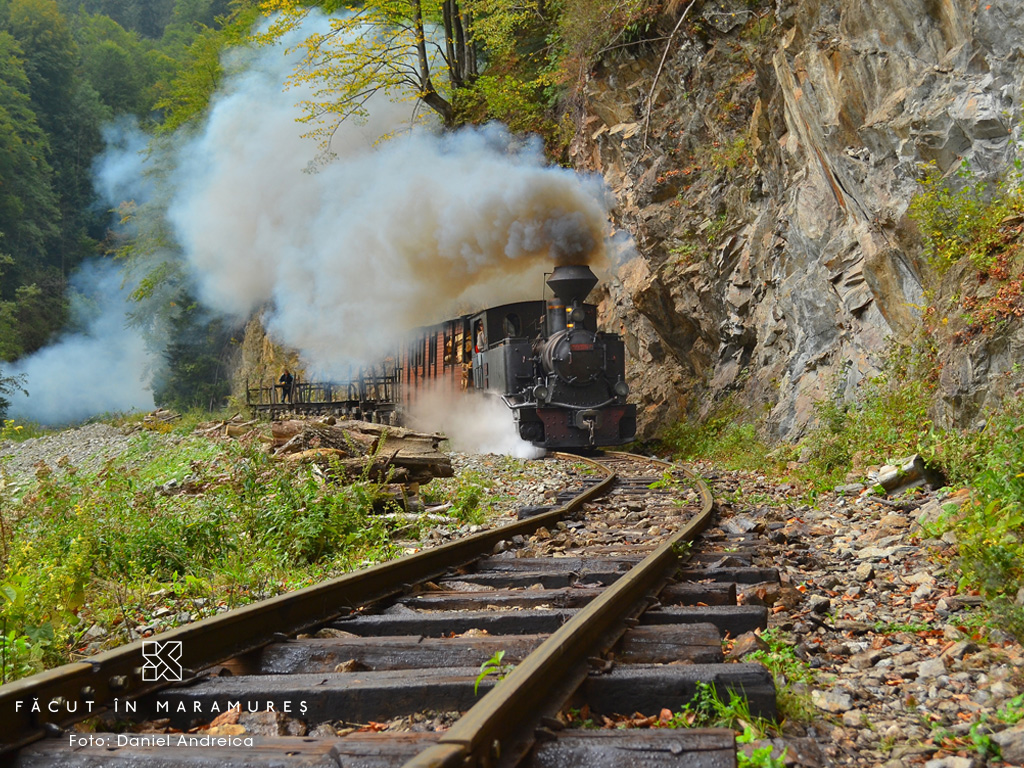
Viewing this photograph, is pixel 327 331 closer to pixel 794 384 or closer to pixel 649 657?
pixel 794 384

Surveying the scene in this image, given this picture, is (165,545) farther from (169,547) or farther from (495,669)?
(495,669)

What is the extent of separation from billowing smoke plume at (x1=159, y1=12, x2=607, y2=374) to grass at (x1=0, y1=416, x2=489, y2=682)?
1033cm

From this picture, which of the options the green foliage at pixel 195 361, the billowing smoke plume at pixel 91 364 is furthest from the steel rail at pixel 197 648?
the billowing smoke plume at pixel 91 364

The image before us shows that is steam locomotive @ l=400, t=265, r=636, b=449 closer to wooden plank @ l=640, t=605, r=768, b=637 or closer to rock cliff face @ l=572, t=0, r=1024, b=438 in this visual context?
rock cliff face @ l=572, t=0, r=1024, b=438

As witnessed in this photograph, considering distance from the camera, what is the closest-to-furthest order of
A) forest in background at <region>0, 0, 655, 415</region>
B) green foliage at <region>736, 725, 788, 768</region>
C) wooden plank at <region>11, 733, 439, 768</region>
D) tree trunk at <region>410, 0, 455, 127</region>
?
wooden plank at <region>11, 733, 439, 768</region> → green foliage at <region>736, 725, 788, 768</region> → forest in background at <region>0, 0, 655, 415</region> → tree trunk at <region>410, 0, 455, 127</region>

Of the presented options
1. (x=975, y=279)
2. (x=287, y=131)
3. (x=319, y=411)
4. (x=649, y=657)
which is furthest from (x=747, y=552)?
(x=287, y=131)

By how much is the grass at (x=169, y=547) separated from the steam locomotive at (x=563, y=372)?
6.17 m

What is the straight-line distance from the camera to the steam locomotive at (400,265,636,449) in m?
14.0

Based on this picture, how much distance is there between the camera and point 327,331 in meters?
23.9

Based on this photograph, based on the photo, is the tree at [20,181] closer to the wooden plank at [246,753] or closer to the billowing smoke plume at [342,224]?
the billowing smoke plume at [342,224]

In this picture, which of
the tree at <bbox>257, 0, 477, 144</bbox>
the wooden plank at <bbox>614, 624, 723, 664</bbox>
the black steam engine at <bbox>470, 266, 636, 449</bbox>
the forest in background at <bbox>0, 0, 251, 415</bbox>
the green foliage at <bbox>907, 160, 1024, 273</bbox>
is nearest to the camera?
the wooden plank at <bbox>614, 624, 723, 664</bbox>

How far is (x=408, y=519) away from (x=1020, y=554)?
464 centimetres

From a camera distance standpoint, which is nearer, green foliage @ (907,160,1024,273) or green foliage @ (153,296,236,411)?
green foliage @ (907,160,1024,273)

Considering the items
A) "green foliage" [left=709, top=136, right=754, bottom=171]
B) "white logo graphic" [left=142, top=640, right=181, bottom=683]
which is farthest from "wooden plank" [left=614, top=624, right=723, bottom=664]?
"green foliage" [left=709, top=136, right=754, bottom=171]
